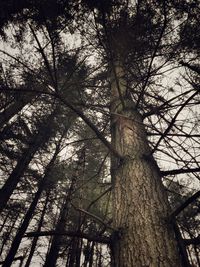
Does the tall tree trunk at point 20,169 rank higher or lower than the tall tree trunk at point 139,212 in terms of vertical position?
higher

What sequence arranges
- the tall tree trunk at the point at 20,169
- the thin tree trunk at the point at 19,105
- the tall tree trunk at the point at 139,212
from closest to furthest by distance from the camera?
1. the tall tree trunk at the point at 139,212
2. the thin tree trunk at the point at 19,105
3. the tall tree trunk at the point at 20,169

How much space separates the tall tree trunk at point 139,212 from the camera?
1.53m

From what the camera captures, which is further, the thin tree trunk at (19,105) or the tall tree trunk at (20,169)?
the tall tree trunk at (20,169)

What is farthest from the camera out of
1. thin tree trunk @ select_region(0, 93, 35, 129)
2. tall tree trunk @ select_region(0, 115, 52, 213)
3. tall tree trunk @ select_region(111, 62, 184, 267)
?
tall tree trunk @ select_region(0, 115, 52, 213)

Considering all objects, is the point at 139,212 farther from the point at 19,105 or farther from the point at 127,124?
the point at 19,105

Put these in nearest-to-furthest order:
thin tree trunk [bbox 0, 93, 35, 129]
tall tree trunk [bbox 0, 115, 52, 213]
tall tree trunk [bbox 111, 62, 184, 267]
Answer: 1. tall tree trunk [bbox 111, 62, 184, 267]
2. thin tree trunk [bbox 0, 93, 35, 129]
3. tall tree trunk [bbox 0, 115, 52, 213]

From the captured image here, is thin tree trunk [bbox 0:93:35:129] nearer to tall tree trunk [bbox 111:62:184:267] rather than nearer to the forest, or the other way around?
the forest

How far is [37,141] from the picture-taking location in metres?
8.23

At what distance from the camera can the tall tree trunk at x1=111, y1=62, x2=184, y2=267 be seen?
5.01ft

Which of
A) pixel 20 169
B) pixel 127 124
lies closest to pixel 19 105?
pixel 20 169

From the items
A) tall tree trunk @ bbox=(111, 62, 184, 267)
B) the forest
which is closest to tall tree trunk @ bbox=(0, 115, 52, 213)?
the forest

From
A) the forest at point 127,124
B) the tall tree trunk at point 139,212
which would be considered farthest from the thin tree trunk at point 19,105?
the tall tree trunk at point 139,212

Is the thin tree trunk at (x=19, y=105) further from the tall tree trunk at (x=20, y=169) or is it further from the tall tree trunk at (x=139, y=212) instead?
the tall tree trunk at (x=139, y=212)

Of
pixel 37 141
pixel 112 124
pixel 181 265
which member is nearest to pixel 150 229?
pixel 181 265
